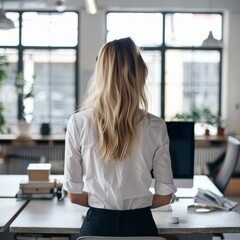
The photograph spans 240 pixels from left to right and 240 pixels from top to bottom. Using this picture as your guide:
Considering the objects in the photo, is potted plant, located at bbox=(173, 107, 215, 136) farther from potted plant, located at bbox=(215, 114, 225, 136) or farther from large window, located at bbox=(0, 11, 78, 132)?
large window, located at bbox=(0, 11, 78, 132)

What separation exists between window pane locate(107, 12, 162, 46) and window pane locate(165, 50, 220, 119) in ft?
1.15

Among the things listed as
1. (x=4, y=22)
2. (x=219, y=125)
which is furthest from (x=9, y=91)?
(x=4, y=22)

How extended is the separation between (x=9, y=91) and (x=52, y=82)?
2.23 feet

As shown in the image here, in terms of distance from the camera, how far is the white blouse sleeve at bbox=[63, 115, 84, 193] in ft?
6.89

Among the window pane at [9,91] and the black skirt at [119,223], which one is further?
the window pane at [9,91]

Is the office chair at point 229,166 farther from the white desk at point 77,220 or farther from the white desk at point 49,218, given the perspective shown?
the white desk at point 49,218

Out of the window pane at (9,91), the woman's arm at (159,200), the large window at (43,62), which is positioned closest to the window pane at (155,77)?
the large window at (43,62)

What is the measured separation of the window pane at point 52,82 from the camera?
7.59 meters

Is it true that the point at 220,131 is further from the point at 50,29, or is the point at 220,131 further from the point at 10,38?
the point at 10,38

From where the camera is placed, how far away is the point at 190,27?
762 centimetres

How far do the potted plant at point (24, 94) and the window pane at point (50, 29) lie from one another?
2.01 ft

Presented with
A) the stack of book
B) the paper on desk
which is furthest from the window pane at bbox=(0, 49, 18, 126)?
the paper on desk

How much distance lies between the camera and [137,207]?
208cm

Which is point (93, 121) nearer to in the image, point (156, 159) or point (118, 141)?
point (118, 141)
